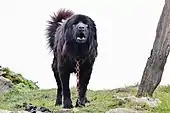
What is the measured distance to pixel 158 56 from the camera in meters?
12.6

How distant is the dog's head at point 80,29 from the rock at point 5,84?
5.95m

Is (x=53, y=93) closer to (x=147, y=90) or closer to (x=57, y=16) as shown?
(x=57, y=16)

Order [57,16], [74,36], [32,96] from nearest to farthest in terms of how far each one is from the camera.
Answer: [74,36] < [57,16] < [32,96]

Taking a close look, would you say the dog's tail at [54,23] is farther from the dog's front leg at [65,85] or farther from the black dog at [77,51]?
the dog's front leg at [65,85]

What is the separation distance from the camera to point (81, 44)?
1186 cm

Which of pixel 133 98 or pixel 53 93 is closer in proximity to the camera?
pixel 133 98

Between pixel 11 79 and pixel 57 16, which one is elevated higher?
pixel 57 16

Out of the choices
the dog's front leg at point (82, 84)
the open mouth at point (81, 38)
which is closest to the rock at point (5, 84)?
the dog's front leg at point (82, 84)

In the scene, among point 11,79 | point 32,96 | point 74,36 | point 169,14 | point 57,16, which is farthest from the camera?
point 11,79

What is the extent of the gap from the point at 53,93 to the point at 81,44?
458cm

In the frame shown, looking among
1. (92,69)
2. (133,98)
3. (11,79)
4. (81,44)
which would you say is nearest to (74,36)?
(81,44)

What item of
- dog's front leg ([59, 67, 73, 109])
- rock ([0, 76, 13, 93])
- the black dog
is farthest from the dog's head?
rock ([0, 76, 13, 93])

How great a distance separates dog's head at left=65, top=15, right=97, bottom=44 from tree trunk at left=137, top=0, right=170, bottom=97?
1424mm

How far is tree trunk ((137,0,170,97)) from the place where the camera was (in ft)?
41.2
